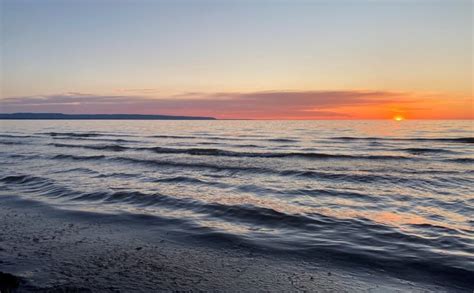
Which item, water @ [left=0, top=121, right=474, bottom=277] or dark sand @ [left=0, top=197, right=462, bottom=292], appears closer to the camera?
dark sand @ [left=0, top=197, right=462, bottom=292]

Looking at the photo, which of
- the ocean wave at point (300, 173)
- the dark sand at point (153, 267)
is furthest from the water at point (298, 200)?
the dark sand at point (153, 267)

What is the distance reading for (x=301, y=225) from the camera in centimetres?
820

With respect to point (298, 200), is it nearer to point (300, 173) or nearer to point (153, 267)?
point (300, 173)

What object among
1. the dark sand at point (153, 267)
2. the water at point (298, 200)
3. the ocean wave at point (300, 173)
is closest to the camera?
the dark sand at point (153, 267)

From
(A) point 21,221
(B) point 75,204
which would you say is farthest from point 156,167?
(A) point 21,221

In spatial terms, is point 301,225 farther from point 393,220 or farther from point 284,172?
point 284,172

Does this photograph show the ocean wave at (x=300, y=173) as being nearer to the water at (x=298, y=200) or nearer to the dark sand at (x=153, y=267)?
the water at (x=298, y=200)

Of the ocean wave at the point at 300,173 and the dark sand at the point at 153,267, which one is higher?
the dark sand at the point at 153,267

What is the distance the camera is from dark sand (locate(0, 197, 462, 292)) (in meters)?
4.77

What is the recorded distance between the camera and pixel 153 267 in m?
5.41

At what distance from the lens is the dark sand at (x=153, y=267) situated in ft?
15.7

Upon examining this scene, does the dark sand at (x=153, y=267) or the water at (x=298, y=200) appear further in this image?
the water at (x=298, y=200)

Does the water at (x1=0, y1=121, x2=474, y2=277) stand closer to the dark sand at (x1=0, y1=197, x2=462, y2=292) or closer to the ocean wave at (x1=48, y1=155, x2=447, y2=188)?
the ocean wave at (x1=48, y1=155, x2=447, y2=188)

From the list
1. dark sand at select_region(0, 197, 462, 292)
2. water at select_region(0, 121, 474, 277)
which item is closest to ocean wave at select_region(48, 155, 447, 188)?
water at select_region(0, 121, 474, 277)
